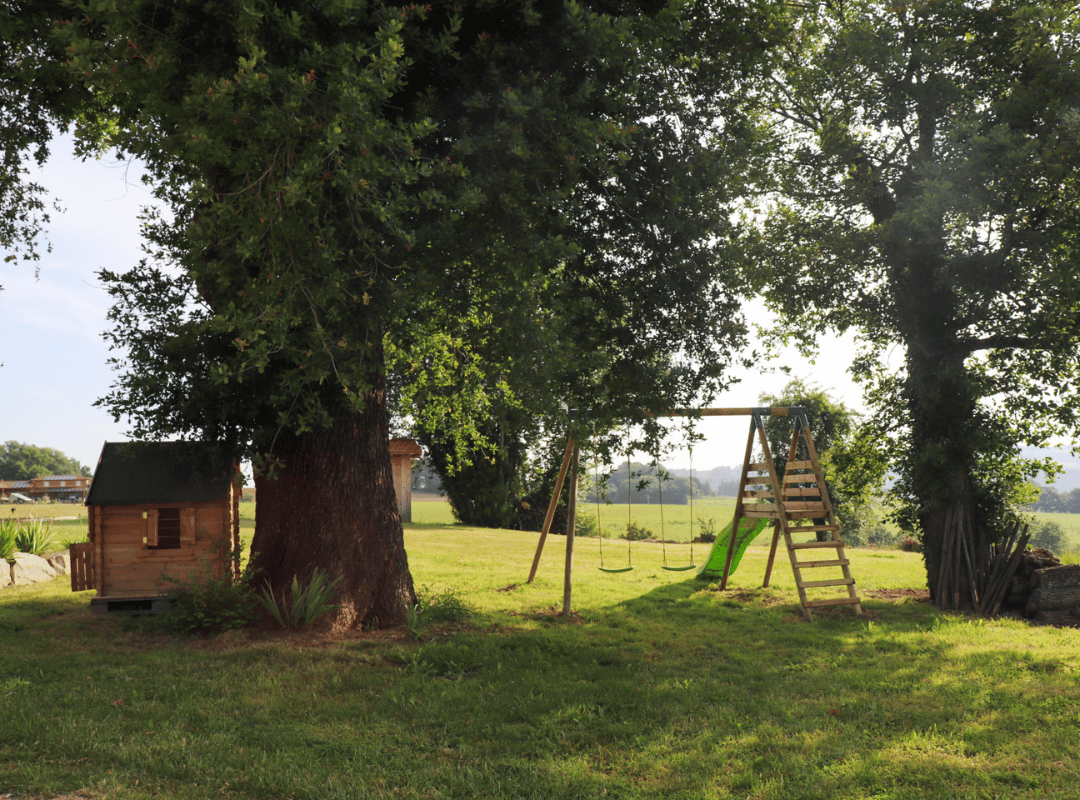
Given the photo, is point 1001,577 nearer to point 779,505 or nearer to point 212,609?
point 779,505

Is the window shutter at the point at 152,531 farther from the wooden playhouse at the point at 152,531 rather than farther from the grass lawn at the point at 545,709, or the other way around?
the grass lawn at the point at 545,709

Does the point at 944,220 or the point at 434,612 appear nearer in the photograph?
the point at 434,612

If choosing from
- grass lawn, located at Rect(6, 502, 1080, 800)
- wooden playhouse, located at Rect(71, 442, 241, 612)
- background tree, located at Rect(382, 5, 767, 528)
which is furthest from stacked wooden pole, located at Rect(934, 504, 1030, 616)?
wooden playhouse, located at Rect(71, 442, 241, 612)

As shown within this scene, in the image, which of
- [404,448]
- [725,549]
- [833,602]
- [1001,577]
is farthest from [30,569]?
[1001,577]

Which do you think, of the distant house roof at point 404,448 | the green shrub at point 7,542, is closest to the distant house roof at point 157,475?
the green shrub at point 7,542

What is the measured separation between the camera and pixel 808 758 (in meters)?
5.71

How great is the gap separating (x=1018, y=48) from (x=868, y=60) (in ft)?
7.12

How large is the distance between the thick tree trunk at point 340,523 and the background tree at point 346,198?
0.09 ft

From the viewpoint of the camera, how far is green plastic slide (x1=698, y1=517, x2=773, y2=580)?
14305 millimetres

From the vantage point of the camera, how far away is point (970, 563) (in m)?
12.5

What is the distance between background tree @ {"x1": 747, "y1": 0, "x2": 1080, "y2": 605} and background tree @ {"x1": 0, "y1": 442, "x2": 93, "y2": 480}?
310ft

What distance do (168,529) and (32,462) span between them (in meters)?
101

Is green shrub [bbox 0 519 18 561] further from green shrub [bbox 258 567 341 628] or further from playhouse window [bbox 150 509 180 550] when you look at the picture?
green shrub [bbox 258 567 341 628]

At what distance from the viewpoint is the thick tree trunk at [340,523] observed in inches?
372
